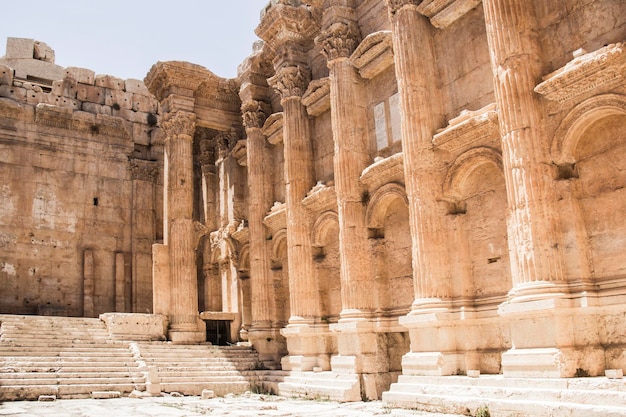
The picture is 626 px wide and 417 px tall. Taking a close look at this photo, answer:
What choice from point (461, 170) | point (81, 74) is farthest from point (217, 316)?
point (81, 74)

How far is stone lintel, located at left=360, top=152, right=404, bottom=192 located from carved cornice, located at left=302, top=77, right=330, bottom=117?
10.3ft

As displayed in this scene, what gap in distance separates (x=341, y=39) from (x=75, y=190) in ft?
47.0

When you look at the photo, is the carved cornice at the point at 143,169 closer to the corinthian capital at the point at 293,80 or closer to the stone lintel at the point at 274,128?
the stone lintel at the point at 274,128

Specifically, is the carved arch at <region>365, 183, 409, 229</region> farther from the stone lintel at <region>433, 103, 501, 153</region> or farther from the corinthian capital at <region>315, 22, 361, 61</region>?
the corinthian capital at <region>315, 22, 361, 61</region>

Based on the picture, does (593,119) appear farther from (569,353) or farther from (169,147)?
(169,147)

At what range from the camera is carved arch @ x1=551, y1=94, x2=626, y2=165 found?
9.63 metres

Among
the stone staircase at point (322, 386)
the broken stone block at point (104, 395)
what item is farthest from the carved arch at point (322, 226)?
the broken stone block at point (104, 395)

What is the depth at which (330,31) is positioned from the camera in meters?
16.1

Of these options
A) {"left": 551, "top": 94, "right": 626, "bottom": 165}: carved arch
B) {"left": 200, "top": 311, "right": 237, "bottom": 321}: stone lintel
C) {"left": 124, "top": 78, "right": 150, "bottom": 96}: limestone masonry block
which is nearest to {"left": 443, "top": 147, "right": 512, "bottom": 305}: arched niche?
{"left": 551, "top": 94, "right": 626, "bottom": 165}: carved arch

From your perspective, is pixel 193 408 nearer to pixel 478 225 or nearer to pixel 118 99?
pixel 478 225

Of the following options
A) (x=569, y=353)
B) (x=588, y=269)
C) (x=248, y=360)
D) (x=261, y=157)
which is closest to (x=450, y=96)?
(x=588, y=269)

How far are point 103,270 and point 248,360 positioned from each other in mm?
9829

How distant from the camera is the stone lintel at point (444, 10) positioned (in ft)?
41.8

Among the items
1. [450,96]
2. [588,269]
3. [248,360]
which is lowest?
[248,360]
